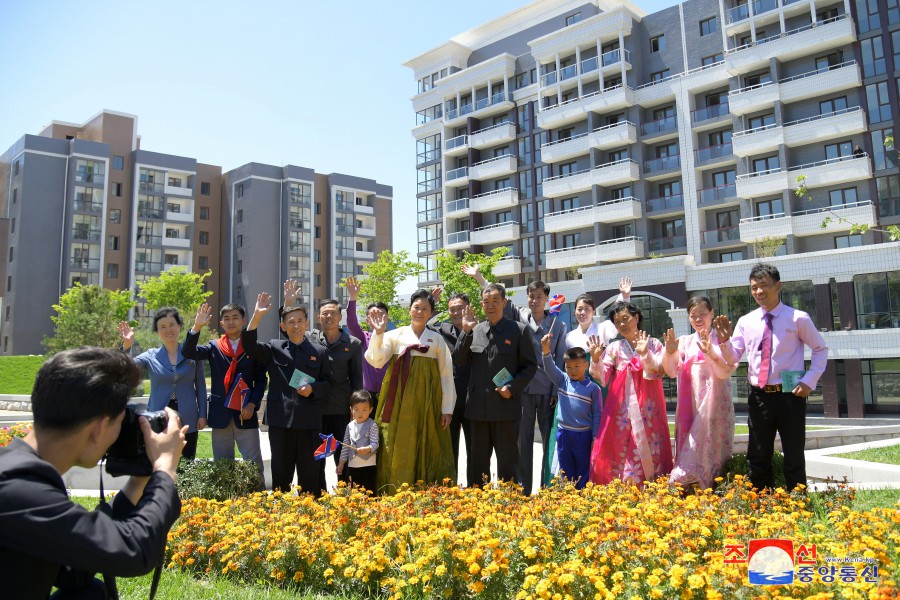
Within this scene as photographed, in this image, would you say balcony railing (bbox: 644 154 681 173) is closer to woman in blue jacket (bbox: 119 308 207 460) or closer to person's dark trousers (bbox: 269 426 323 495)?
person's dark trousers (bbox: 269 426 323 495)

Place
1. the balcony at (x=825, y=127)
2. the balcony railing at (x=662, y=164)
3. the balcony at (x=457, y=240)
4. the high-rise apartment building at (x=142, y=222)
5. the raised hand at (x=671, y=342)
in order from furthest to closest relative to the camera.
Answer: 1. the high-rise apartment building at (x=142, y=222)
2. the balcony at (x=457, y=240)
3. the balcony railing at (x=662, y=164)
4. the balcony at (x=825, y=127)
5. the raised hand at (x=671, y=342)

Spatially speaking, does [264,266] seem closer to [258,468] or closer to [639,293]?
[639,293]

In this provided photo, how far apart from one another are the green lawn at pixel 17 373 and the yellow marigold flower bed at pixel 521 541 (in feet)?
128

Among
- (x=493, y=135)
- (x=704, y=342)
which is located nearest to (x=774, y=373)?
(x=704, y=342)

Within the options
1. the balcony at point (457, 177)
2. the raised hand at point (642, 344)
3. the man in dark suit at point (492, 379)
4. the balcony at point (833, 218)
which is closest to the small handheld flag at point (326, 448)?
the man in dark suit at point (492, 379)

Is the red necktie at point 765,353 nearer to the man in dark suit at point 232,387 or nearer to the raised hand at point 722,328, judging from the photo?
the raised hand at point 722,328

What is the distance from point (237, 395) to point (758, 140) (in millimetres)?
33851

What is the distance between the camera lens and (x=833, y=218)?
31.4 meters

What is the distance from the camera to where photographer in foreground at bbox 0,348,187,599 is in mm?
1875

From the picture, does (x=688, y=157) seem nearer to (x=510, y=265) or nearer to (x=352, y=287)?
(x=510, y=265)

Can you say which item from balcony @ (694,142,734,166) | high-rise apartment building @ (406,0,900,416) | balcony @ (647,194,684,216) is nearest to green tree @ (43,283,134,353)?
high-rise apartment building @ (406,0,900,416)

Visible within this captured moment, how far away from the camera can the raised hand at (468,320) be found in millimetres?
6547

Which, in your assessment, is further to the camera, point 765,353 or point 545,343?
point 545,343

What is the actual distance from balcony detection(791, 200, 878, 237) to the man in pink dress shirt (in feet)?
93.7
